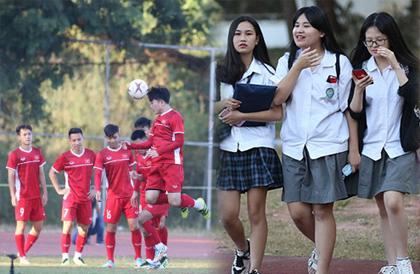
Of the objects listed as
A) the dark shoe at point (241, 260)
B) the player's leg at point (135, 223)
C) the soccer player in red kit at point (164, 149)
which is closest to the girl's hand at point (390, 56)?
the dark shoe at point (241, 260)

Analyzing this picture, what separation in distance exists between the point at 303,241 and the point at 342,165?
2.28 metres

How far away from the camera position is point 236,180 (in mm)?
5523

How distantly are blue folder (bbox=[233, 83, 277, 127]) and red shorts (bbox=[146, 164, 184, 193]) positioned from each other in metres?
1.80

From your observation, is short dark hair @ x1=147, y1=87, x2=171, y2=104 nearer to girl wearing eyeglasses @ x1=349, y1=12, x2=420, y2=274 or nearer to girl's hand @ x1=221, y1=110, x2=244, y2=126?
girl's hand @ x1=221, y1=110, x2=244, y2=126

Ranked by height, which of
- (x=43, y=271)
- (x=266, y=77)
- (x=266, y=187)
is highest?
(x=266, y=77)

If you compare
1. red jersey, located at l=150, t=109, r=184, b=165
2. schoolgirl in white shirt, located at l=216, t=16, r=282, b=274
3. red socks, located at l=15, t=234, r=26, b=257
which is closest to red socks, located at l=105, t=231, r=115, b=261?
red socks, located at l=15, t=234, r=26, b=257

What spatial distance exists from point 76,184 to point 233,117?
2748 millimetres

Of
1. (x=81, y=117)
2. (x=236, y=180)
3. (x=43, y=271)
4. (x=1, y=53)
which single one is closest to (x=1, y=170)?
(x=1, y=53)

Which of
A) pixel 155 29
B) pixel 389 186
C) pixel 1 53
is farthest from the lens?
pixel 155 29

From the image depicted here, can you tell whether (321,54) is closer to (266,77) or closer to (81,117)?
(266,77)

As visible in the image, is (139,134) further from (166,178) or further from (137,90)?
(166,178)

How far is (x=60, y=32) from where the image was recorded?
11766mm

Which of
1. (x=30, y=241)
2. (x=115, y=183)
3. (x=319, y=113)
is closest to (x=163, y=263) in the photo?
(x=115, y=183)

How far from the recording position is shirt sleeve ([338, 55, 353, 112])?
5.36 m
